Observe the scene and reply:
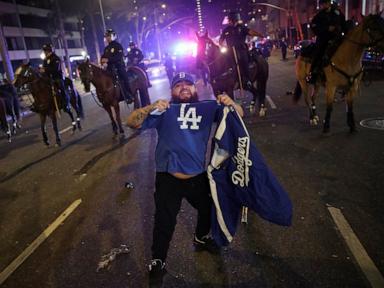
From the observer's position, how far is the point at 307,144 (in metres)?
8.17

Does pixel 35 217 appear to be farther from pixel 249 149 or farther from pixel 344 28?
pixel 344 28

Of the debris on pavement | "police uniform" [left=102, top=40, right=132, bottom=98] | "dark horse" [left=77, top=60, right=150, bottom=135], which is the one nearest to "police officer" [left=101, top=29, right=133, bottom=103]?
"police uniform" [left=102, top=40, right=132, bottom=98]

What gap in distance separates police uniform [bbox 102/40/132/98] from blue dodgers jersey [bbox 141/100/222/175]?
341 inches

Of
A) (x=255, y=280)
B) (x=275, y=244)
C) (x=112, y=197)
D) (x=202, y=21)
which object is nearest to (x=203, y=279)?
(x=255, y=280)

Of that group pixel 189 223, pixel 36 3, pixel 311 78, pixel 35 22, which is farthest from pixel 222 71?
pixel 36 3

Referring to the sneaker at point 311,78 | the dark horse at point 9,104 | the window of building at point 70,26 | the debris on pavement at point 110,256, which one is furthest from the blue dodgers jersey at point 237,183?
the window of building at point 70,26

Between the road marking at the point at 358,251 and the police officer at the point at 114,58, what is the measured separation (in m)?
8.80

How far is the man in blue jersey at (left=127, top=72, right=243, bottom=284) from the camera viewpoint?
3.79 m

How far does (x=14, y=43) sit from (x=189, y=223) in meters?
62.6

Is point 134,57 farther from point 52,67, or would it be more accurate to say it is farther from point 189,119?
point 189,119

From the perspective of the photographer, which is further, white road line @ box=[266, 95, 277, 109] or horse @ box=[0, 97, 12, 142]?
horse @ box=[0, 97, 12, 142]

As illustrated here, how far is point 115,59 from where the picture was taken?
11992 mm

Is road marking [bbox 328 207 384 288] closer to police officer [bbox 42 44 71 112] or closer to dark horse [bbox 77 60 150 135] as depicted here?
dark horse [bbox 77 60 150 135]

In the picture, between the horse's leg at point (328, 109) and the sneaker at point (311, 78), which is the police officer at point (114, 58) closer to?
the sneaker at point (311, 78)
